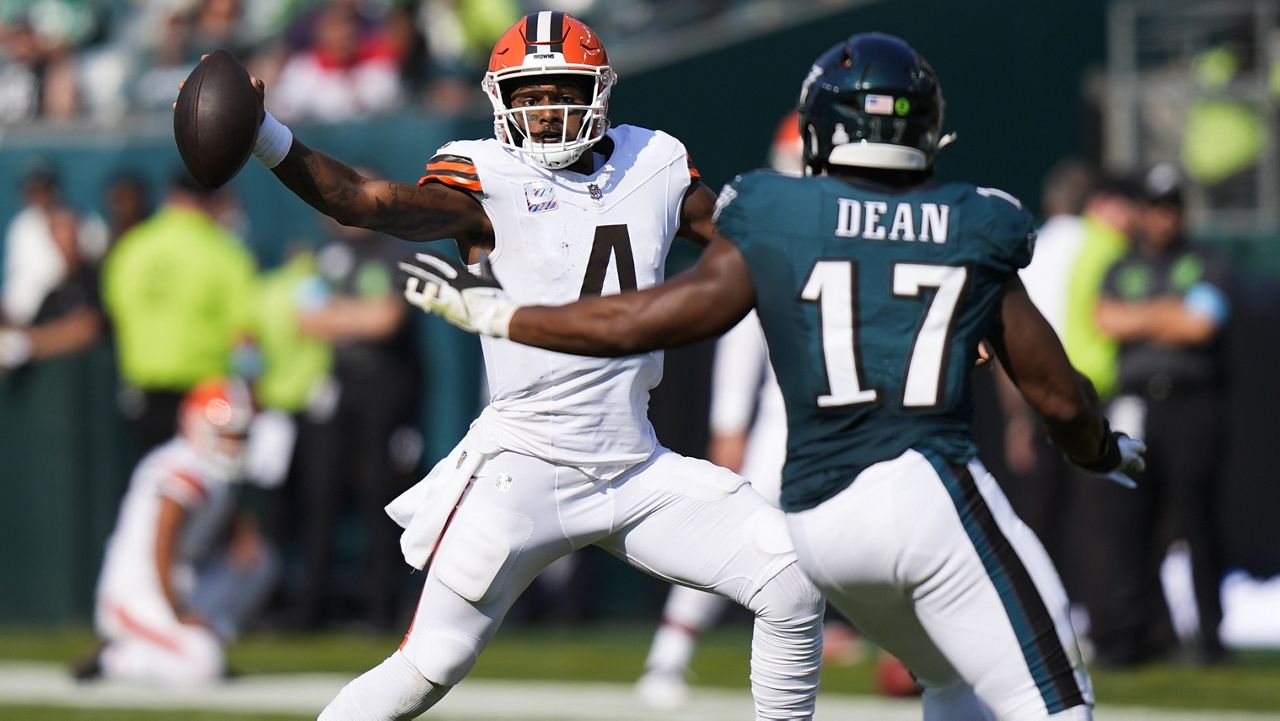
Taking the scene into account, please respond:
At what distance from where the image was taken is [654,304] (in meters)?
4.05

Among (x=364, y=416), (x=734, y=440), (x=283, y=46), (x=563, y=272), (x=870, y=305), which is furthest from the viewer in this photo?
(x=283, y=46)

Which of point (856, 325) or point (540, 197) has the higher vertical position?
point (540, 197)

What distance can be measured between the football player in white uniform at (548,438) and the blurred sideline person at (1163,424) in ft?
14.3

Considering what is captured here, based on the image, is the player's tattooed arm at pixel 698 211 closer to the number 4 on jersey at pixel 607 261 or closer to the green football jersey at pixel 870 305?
the number 4 on jersey at pixel 607 261

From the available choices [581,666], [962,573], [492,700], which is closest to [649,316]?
[962,573]

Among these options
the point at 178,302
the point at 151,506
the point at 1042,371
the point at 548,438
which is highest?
the point at 1042,371

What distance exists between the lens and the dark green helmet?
4.16m

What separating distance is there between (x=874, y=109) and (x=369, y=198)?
4.09 ft

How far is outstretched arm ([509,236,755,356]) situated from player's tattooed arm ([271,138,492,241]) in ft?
2.73

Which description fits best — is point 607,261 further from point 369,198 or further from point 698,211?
point 369,198

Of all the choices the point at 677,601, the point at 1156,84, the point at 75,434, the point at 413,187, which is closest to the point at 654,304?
the point at 413,187

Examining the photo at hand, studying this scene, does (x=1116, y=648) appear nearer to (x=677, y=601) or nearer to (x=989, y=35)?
(x=677, y=601)

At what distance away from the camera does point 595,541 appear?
4910mm

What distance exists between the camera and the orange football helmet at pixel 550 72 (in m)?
4.88
